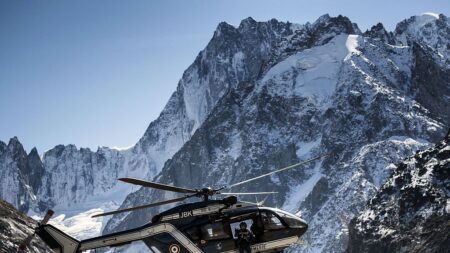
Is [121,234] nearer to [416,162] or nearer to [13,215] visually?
[13,215]

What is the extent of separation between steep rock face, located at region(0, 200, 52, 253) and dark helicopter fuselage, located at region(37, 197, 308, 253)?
80.3 ft

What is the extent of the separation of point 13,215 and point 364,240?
108543 mm

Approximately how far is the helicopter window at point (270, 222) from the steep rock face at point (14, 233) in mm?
27431

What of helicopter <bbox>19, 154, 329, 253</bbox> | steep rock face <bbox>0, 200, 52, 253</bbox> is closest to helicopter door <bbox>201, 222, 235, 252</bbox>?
helicopter <bbox>19, 154, 329, 253</bbox>

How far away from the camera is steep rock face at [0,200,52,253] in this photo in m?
57.8

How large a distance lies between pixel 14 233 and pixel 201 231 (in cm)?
3424

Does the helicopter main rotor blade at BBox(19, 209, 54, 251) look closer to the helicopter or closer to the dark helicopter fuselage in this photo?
the helicopter

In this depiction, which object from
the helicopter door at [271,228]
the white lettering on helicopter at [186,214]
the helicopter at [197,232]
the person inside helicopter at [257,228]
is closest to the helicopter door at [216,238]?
the helicopter at [197,232]

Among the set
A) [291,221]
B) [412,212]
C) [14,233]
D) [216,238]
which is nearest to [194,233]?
[216,238]

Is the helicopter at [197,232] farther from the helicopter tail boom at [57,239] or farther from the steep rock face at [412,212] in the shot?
the steep rock face at [412,212]

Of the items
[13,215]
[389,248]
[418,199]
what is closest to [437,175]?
[418,199]

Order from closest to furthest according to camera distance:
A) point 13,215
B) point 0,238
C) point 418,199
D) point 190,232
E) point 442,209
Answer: point 190,232 < point 0,238 < point 13,215 < point 442,209 < point 418,199

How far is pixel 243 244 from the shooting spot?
106 feet

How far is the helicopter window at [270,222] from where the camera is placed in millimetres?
32781
